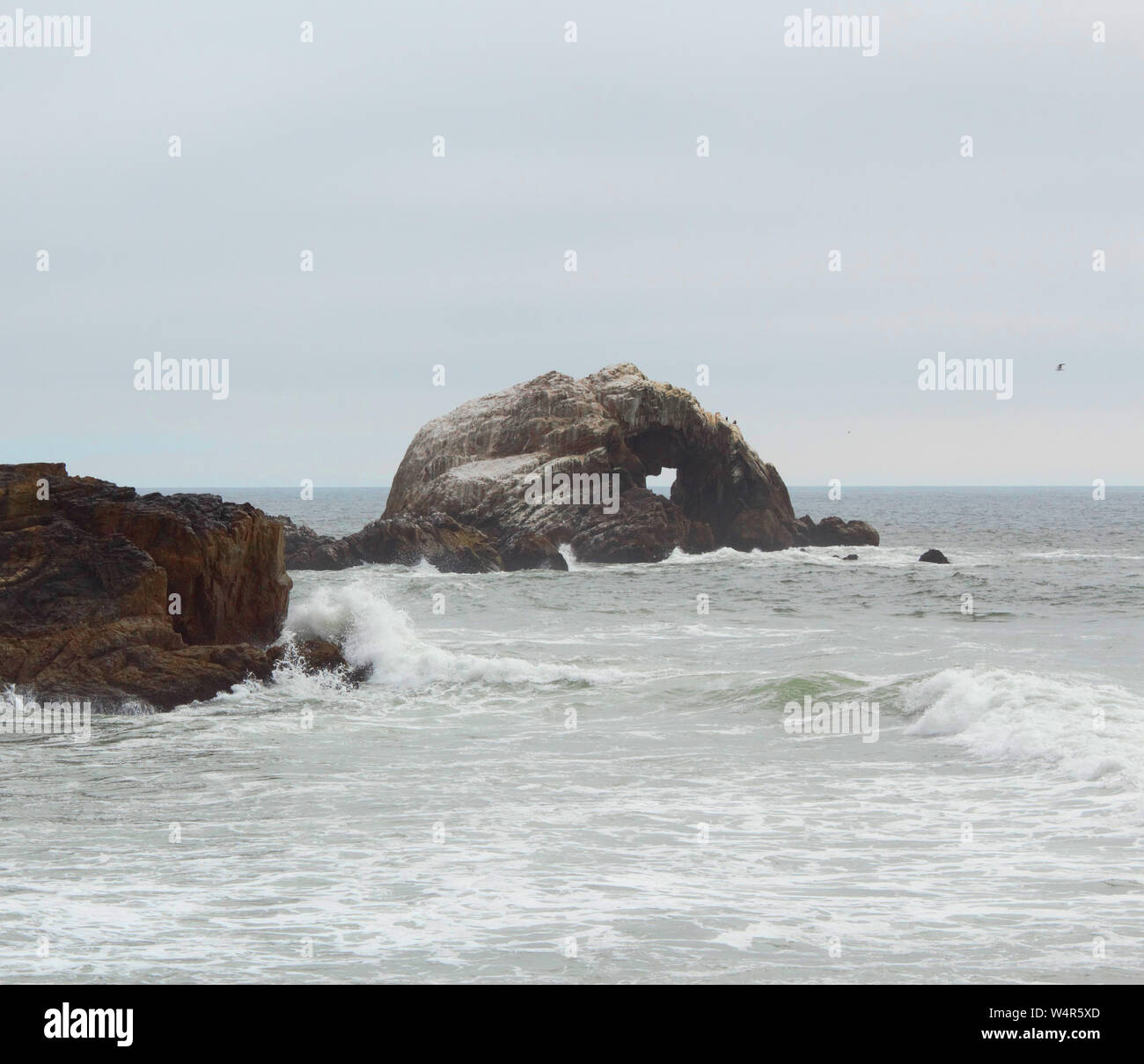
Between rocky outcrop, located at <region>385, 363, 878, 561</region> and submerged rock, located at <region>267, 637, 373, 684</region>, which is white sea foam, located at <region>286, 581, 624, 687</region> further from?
rocky outcrop, located at <region>385, 363, 878, 561</region>

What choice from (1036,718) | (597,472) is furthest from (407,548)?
(1036,718)

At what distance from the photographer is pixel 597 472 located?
192 feet

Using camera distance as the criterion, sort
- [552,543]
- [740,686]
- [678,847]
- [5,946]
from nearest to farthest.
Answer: [5,946], [678,847], [740,686], [552,543]

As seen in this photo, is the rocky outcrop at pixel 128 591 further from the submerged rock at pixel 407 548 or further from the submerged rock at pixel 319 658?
the submerged rock at pixel 407 548

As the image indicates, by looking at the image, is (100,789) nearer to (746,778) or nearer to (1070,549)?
(746,778)

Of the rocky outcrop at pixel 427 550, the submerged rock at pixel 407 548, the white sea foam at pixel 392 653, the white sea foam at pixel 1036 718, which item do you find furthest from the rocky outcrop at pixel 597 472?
the white sea foam at pixel 1036 718

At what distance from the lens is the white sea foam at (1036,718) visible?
1513 centimetres

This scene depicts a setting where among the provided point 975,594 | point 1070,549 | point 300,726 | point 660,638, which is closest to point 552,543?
point 975,594

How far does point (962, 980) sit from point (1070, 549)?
224 ft

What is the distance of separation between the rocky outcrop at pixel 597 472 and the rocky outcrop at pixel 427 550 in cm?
49

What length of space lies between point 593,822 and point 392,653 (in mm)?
11540

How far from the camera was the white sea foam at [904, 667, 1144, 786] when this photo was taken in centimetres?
1513
